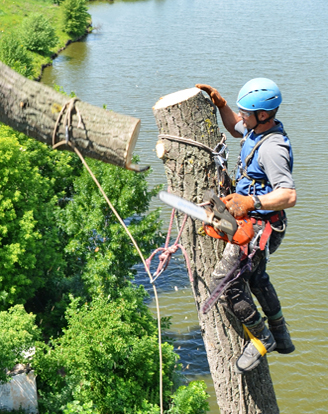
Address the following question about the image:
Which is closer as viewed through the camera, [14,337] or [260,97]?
[260,97]

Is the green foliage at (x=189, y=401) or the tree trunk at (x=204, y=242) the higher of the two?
the tree trunk at (x=204, y=242)

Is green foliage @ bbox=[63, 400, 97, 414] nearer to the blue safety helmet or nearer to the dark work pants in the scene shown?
the dark work pants

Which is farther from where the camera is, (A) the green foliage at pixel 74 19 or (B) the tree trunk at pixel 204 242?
(A) the green foliage at pixel 74 19

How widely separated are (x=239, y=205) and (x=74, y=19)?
45.0m

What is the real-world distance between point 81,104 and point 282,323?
10.8 feet

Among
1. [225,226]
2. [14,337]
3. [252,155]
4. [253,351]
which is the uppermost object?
[252,155]

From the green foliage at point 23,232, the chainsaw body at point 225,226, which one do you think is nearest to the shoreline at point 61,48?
the green foliage at point 23,232

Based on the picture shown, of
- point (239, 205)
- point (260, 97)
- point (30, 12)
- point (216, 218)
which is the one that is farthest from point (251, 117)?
point (30, 12)

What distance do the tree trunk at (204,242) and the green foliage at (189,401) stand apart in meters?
2.85

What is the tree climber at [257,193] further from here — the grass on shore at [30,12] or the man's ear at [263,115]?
the grass on shore at [30,12]

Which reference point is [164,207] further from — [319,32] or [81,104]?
[319,32]

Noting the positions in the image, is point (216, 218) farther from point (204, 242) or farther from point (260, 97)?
point (260, 97)

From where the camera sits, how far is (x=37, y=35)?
3812 centimetres

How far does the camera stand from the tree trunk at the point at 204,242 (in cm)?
436
